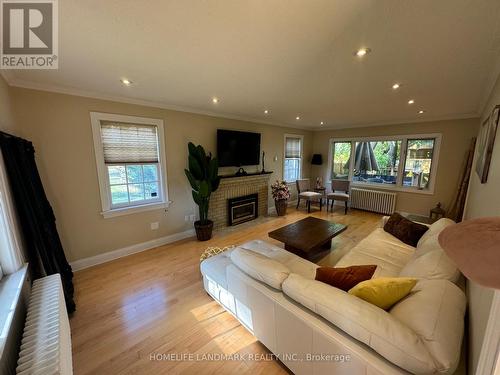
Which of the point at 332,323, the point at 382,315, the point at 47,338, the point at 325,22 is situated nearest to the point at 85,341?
the point at 47,338

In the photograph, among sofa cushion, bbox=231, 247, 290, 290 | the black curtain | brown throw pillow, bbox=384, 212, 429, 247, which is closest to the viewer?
sofa cushion, bbox=231, 247, 290, 290

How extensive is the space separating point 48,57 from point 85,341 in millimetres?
2437

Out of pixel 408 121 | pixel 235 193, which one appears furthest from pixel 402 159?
pixel 235 193

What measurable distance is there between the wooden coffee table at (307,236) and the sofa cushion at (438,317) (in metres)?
1.35

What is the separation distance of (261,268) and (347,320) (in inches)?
23.8

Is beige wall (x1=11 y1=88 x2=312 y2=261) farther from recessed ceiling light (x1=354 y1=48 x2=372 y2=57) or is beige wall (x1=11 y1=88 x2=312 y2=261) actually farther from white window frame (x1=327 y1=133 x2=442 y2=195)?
white window frame (x1=327 y1=133 x2=442 y2=195)

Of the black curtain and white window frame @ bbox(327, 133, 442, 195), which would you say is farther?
white window frame @ bbox(327, 133, 442, 195)

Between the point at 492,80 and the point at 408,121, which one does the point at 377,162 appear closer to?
the point at 408,121

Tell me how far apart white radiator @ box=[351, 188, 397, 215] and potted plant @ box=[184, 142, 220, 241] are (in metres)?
4.00

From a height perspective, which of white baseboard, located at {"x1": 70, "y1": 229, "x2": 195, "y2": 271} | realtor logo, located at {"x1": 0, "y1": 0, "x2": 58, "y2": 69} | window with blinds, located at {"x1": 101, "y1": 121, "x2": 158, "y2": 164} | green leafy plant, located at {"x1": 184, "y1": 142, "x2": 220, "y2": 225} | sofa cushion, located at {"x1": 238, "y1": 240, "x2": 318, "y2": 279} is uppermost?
realtor logo, located at {"x1": 0, "y1": 0, "x2": 58, "y2": 69}

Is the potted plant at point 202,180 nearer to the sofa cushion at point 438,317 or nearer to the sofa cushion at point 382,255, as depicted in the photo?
the sofa cushion at point 382,255

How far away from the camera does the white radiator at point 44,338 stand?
1.01m

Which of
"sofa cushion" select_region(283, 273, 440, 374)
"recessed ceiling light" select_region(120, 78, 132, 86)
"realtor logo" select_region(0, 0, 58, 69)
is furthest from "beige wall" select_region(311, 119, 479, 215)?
"realtor logo" select_region(0, 0, 58, 69)

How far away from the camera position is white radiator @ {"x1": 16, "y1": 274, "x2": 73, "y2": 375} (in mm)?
1013
